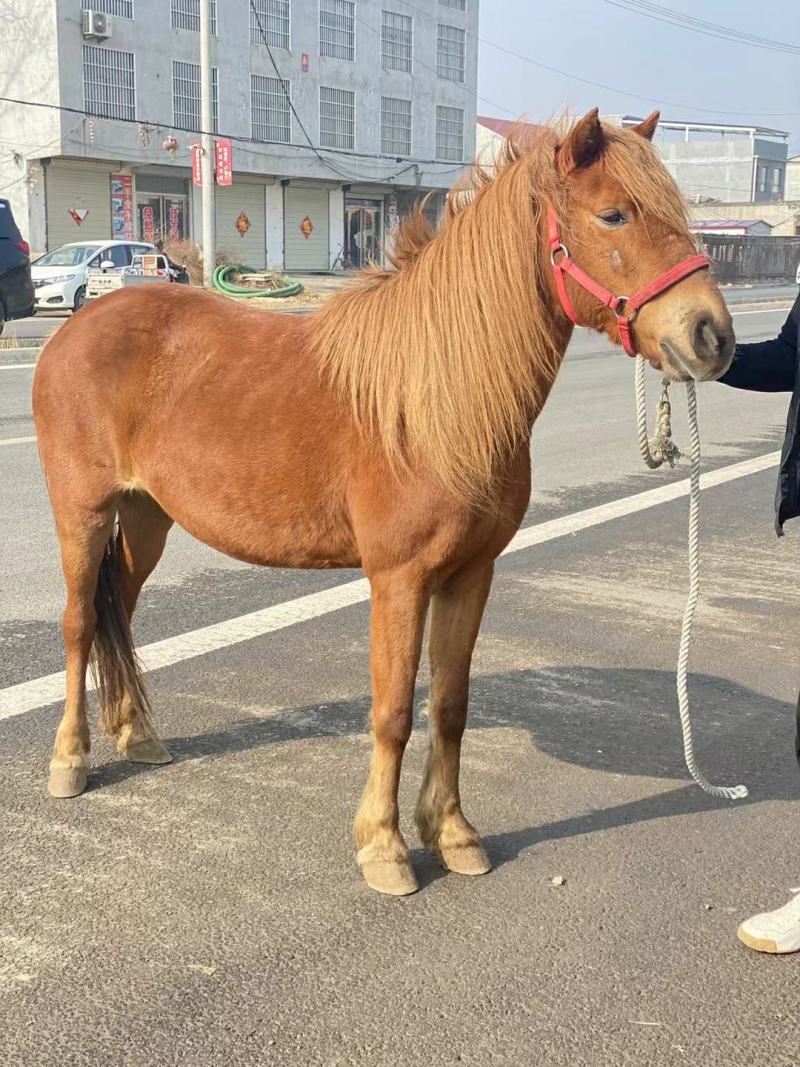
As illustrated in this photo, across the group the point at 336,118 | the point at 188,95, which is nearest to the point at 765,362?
the point at 188,95

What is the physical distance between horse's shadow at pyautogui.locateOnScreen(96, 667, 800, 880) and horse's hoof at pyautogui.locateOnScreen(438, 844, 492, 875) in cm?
10

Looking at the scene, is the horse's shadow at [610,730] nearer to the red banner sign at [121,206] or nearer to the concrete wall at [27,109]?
the concrete wall at [27,109]

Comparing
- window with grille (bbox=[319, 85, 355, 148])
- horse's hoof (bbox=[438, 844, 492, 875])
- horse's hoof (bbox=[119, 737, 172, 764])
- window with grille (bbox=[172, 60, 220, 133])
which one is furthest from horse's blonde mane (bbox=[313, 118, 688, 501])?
window with grille (bbox=[319, 85, 355, 148])

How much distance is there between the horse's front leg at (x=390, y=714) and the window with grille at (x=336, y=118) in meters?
47.0

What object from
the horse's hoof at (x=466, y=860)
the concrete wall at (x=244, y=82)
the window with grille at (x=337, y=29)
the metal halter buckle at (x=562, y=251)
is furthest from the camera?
the window with grille at (x=337, y=29)

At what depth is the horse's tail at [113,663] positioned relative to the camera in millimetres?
4047

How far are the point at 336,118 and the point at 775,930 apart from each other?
48.7 metres

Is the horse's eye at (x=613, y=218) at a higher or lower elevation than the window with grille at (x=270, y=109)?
lower

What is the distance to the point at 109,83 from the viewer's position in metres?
39.1

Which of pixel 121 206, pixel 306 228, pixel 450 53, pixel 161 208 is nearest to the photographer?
pixel 121 206

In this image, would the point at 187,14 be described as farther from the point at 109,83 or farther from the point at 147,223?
the point at 147,223

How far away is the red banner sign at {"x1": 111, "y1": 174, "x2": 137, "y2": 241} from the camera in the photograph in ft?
133

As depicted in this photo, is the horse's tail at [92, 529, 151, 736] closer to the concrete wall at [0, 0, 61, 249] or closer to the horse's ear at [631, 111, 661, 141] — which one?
the horse's ear at [631, 111, 661, 141]

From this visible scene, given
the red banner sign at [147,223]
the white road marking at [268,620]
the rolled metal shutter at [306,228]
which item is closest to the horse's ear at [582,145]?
the white road marking at [268,620]
